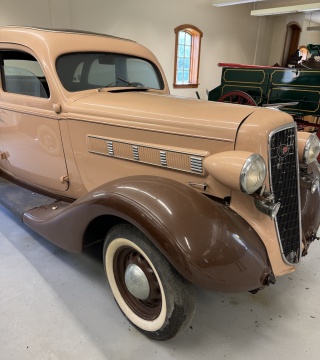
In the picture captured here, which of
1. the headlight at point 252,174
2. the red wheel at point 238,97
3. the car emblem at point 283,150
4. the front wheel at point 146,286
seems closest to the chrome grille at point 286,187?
the car emblem at point 283,150

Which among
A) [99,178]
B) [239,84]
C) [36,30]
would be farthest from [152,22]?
[99,178]

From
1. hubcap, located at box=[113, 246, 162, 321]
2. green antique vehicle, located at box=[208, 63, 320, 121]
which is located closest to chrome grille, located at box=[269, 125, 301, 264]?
hubcap, located at box=[113, 246, 162, 321]

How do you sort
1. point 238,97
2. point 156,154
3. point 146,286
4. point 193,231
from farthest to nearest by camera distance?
point 238,97 < point 156,154 < point 146,286 < point 193,231

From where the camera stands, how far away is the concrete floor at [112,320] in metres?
1.65

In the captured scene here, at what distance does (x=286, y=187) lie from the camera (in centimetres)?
171

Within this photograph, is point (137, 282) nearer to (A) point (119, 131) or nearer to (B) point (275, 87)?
(A) point (119, 131)

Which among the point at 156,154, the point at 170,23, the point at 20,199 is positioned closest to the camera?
the point at 156,154

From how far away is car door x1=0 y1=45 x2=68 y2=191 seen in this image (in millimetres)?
2320

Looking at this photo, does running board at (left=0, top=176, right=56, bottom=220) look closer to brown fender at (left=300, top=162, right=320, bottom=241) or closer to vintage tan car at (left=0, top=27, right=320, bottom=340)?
vintage tan car at (left=0, top=27, right=320, bottom=340)

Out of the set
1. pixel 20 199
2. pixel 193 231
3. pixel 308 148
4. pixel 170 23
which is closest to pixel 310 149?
pixel 308 148

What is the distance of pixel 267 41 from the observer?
38.9ft

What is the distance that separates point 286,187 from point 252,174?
0.40 meters

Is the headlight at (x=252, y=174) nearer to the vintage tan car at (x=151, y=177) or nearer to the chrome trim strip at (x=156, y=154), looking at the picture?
the vintage tan car at (x=151, y=177)

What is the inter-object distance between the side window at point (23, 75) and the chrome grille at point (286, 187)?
1664 millimetres
